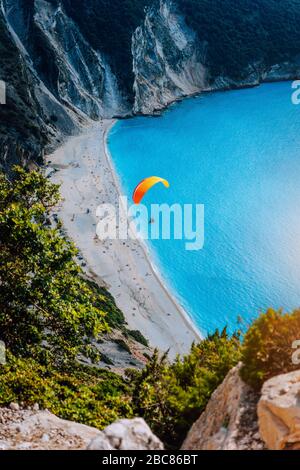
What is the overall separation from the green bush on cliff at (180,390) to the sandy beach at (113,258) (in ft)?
81.0

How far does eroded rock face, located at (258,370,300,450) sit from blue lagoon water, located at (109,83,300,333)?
128 feet

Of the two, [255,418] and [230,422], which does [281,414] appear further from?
[230,422]

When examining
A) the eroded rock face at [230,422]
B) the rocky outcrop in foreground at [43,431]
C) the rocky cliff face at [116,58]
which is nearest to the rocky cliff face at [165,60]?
the rocky cliff face at [116,58]

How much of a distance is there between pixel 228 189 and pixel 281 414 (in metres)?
66.1

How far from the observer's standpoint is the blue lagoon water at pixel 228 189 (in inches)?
2069

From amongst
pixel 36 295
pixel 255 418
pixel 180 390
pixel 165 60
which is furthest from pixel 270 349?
pixel 165 60

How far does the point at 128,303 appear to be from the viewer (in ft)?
164

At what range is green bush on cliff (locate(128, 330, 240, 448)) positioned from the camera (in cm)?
1487

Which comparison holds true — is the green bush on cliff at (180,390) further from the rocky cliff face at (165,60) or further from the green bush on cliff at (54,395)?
the rocky cliff face at (165,60)

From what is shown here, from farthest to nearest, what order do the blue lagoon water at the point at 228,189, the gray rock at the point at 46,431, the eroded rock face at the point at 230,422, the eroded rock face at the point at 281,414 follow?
1. the blue lagoon water at the point at 228,189
2. the eroded rock face at the point at 230,422
3. the gray rock at the point at 46,431
4. the eroded rock face at the point at 281,414

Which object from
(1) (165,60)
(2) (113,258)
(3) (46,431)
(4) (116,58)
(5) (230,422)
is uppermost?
(1) (165,60)

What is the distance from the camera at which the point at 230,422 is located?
10688 mm
